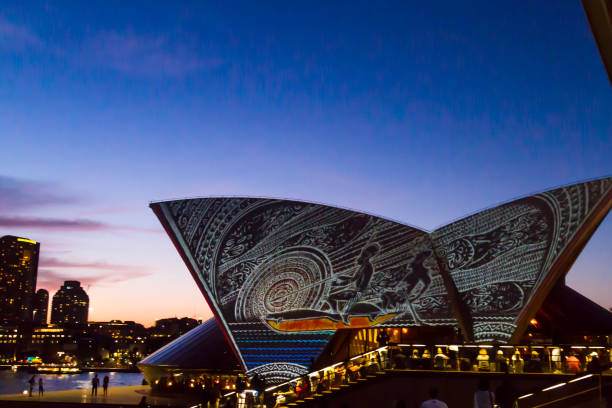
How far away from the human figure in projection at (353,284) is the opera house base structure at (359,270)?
1.9 inches

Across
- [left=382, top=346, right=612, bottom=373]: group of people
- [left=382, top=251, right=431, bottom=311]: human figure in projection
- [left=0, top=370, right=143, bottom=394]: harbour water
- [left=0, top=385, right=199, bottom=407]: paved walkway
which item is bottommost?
[left=0, top=370, right=143, bottom=394]: harbour water

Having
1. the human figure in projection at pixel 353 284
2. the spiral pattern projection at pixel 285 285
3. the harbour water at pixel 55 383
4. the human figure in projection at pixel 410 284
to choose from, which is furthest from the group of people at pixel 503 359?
the harbour water at pixel 55 383

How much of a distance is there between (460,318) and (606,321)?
16702mm

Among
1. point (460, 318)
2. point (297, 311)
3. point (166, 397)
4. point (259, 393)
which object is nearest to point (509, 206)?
point (460, 318)

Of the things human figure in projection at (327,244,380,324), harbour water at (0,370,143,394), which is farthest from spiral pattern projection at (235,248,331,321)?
harbour water at (0,370,143,394)

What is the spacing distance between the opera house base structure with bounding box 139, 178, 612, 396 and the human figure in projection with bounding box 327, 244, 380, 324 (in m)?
0.05

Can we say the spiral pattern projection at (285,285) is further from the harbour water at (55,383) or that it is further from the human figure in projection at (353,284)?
the harbour water at (55,383)

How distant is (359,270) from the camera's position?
28594mm

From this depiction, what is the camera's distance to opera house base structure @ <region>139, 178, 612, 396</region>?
2527 cm

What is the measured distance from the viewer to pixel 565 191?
25.4 metres

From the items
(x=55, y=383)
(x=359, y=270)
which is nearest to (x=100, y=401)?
(x=359, y=270)

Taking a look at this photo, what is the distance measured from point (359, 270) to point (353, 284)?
2.34ft

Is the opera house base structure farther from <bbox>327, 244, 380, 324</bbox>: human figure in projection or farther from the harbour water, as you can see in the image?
the harbour water

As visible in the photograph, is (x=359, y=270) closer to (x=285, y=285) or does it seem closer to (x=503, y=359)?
(x=285, y=285)
